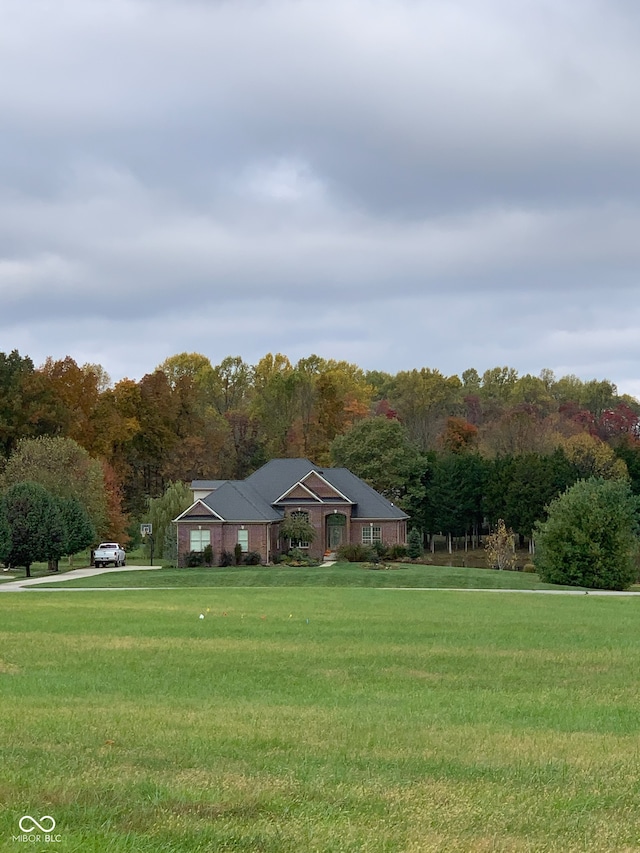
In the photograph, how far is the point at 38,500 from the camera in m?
58.8

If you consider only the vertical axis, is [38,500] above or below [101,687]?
above

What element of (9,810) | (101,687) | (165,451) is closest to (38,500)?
(165,451)

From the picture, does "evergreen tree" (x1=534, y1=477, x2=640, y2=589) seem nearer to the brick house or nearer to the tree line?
the brick house

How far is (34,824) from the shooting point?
6.96m

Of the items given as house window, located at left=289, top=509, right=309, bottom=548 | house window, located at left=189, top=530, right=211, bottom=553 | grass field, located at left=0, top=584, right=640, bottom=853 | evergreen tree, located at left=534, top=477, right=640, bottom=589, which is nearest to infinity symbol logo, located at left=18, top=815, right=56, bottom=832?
grass field, located at left=0, top=584, right=640, bottom=853

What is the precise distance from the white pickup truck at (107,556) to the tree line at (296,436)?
2.22 m

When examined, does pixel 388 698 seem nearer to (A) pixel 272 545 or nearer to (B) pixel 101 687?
(B) pixel 101 687

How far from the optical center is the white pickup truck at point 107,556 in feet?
225

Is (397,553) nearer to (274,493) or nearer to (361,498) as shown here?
(361,498)

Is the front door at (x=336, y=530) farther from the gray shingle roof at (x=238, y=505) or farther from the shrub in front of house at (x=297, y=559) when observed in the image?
the gray shingle roof at (x=238, y=505)

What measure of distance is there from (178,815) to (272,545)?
2465 inches

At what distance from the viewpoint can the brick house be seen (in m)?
67.9

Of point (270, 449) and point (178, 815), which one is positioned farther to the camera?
point (270, 449)

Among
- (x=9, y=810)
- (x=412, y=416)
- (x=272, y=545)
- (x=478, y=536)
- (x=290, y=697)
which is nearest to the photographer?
(x=9, y=810)
